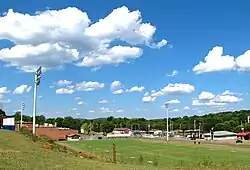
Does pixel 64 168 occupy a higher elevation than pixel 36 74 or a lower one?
lower

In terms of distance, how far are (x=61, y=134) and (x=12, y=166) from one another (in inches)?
5254

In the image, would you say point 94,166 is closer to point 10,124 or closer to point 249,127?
point 10,124

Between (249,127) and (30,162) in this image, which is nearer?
(30,162)

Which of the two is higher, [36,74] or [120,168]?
[36,74]

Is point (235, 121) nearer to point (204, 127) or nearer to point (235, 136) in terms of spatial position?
point (204, 127)

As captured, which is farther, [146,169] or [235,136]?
[235,136]

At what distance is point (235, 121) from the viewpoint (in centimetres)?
19800

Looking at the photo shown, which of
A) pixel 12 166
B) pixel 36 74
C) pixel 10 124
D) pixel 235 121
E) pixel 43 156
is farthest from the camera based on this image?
pixel 235 121

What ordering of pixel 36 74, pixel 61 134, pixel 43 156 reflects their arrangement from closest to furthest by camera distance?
1. pixel 43 156
2. pixel 36 74
3. pixel 61 134

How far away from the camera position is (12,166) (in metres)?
16.6

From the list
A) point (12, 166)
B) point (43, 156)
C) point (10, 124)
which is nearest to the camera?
point (12, 166)

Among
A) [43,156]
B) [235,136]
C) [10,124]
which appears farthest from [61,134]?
[43,156]

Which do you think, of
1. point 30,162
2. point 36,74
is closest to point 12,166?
point 30,162

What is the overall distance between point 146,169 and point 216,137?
148470 mm
